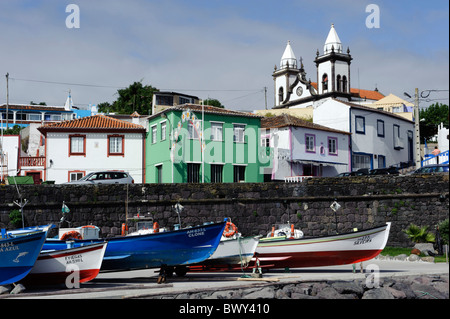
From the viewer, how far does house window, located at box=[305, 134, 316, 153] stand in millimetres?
40469

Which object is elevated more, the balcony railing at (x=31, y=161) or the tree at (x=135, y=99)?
the tree at (x=135, y=99)

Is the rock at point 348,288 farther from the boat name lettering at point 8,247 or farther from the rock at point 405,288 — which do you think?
the boat name lettering at point 8,247

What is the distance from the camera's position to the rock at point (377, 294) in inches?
559

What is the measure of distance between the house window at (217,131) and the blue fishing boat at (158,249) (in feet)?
60.5

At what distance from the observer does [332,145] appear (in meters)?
42.5

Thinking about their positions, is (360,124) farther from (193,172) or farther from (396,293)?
(396,293)

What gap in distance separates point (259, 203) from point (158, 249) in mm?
11528

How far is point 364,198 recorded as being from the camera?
90.4ft

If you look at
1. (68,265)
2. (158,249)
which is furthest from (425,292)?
(68,265)

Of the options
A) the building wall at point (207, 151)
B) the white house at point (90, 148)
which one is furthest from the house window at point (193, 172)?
the white house at point (90, 148)

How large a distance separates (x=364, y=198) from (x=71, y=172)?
18.2m

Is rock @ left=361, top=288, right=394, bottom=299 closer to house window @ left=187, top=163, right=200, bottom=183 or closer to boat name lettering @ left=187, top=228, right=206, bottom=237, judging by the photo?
boat name lettering @ left=187, top=228, right=206, bottom=237

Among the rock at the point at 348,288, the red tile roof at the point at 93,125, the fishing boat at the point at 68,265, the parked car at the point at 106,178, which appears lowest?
the rock at the point at 348,288

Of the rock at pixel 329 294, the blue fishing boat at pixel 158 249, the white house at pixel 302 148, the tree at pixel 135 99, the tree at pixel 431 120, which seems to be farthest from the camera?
the tree at pixel 431 120
